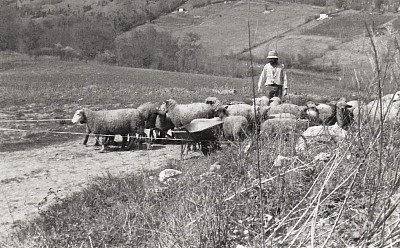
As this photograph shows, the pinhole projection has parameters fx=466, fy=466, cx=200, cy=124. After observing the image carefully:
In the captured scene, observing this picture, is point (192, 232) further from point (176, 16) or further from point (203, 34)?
point (176, 16)

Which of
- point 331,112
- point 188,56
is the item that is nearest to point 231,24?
point 188,56

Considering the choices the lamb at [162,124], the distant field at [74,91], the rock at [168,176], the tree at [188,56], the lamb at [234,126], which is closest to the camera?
the rock at [168,176]

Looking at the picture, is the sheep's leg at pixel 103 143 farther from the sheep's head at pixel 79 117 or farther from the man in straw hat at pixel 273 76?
the man in straw hat at pixel 273 76

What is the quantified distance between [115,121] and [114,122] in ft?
0.12

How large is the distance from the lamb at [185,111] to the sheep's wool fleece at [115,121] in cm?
84

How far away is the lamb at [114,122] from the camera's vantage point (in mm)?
11641

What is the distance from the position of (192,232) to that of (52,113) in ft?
47.8

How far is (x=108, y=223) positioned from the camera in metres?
5.61

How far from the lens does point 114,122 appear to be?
458 inches

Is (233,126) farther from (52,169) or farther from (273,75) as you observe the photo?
(273,75)

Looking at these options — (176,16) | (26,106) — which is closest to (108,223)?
(26,106)

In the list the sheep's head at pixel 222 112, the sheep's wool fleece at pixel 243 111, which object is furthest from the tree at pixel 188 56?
the sheep's head at pixel 222 112

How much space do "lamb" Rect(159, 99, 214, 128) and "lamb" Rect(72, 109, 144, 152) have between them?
80 cm

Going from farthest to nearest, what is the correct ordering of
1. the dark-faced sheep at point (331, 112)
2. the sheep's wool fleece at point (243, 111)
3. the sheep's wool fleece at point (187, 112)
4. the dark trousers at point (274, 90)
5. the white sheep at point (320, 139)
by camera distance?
1. the dark trousers at point (274, 90)
2. the sheep's wool fleece at point (187, 112)
3. the sheep's wool fleece at point (243, 111)
4. the dark-faced sheep at point (331, 112)
5. the white sheep at point (320, 139)
